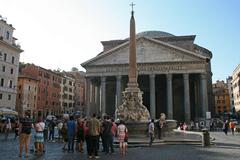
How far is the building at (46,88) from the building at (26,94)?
1441mm

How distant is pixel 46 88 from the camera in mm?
58188

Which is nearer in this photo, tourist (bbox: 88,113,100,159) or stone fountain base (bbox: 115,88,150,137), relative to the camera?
tourist (bbox: 88,113,100,159)

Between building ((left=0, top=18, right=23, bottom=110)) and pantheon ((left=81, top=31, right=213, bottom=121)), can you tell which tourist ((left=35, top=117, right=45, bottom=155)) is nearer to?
building ((left=0, top=18, right=23, bottom=110))

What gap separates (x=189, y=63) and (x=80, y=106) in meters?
44.7

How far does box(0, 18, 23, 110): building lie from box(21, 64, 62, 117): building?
1572 cm

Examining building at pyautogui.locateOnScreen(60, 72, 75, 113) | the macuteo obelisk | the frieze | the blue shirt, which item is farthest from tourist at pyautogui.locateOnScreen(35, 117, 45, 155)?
building at pyautogui.locateOnScreen(60, 72, 75, 113)

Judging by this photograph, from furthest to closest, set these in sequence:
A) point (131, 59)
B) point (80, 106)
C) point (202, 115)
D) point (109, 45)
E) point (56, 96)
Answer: point (80, 106) < point (56, 96) < point (109, 45) < point (202, 115) < point (131, 59)

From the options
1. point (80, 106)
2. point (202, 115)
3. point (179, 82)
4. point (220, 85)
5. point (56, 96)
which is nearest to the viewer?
point (202, 115)

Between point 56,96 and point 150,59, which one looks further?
point 56,96

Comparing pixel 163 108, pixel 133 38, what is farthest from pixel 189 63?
pixel 133 38

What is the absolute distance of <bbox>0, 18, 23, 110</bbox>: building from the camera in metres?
34.5

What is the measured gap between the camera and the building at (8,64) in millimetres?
34550

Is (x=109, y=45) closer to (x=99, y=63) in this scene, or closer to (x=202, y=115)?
(x=99, y=63)

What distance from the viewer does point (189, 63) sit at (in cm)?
3919
